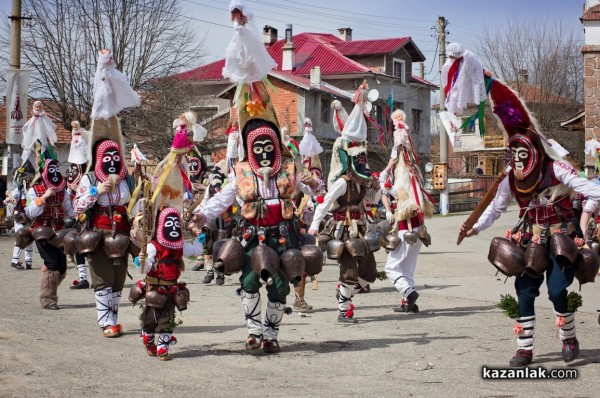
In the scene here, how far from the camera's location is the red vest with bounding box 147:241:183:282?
8438mm

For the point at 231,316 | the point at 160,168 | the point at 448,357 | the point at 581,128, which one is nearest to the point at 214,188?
the point at 231,316

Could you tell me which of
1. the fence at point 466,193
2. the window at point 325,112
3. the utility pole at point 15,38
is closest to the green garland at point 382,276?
the utility pole at point 15,38

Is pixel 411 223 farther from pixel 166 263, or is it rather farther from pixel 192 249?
pixel 166 263

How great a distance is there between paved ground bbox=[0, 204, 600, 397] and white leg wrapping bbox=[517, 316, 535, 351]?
0.78ft

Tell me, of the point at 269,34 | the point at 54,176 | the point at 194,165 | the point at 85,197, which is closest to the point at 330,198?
the point at 85,197

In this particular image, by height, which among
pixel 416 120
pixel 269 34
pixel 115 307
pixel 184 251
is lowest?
pixel 115 307

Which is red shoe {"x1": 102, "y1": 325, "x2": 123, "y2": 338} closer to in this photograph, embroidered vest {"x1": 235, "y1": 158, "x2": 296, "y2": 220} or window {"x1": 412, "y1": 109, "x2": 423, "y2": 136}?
embroidered vest {"x1": 235, "y1": 158, "x2": 296, "y2": 220}

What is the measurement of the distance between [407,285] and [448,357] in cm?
328

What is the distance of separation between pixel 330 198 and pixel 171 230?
8.55ft

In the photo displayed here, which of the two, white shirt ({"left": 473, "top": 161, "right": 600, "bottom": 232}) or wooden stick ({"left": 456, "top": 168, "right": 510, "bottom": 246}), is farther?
wooden stick ({"left": 456, "top": 168, "right": 510, "bottom": 246})

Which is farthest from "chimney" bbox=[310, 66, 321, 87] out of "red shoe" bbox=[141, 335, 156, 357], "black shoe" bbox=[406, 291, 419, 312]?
"red shoe" bbox=[141, 335, 156, 357]

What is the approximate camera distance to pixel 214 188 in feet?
48.4

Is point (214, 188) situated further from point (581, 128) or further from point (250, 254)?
point (581, 128)

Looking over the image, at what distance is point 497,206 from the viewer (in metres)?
8.34
